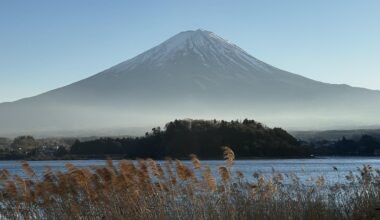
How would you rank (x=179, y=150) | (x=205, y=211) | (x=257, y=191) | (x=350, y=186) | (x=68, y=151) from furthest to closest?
1. (x=68, y=151)
2. (x=179, y=150)
3. (x=350, y=186)
4. (x=257, y=191)
5. (x=205, y=211)

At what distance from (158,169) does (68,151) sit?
75928 millimetres

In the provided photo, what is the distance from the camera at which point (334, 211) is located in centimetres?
1405

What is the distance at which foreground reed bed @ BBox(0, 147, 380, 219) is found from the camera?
1311cm

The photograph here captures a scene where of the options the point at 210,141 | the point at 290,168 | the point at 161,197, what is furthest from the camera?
the point at 210,141

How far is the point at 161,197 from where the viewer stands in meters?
13.4

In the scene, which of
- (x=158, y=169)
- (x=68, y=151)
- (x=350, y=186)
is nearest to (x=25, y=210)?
(x=158, y=169)

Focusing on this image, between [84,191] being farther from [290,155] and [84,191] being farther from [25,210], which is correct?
[290,155]

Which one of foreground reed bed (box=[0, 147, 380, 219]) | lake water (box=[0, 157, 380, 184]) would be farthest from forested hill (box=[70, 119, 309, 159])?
foreground reed bed (box=[0, 147, 380, 219])

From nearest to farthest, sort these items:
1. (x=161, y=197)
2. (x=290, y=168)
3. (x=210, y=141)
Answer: (x=161, y=197)
(x=290, y=168)
(x=210, y=141)

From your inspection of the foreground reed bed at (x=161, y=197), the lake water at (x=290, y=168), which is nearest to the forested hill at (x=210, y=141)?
the lake water at (x=290, y=168)

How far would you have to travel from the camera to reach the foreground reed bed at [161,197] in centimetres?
1311

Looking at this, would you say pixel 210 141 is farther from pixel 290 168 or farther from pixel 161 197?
pixel 161 197

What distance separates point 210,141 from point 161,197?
198 feet

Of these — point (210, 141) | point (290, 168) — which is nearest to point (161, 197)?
point (290, 168)
